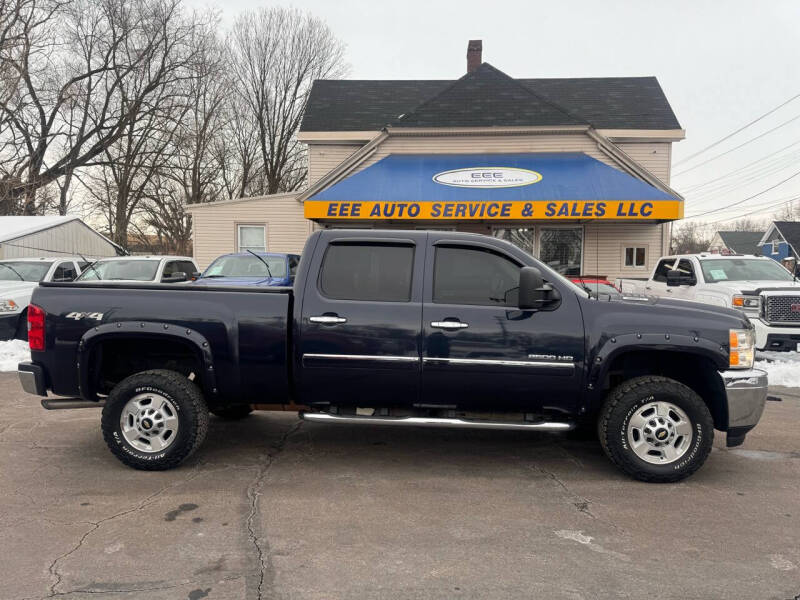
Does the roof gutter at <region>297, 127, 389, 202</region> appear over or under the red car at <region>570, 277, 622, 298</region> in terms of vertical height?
over

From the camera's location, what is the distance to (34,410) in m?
6.73

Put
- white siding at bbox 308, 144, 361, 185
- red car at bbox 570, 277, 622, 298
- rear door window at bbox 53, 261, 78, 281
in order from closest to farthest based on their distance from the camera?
red car at bbox 570, 277, 622, 298
rear door window at bbox 53, 261, 78, 281
white siding at bbox 308, 144, 361, 185

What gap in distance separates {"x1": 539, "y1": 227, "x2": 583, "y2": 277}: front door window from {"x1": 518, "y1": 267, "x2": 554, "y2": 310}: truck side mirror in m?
12.1

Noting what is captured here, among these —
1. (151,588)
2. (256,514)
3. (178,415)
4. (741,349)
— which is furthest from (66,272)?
(741,349)

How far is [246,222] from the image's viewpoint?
1755cm

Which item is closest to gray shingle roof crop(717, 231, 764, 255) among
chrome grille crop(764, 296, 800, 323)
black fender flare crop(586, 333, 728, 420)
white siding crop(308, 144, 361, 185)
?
white siding crop(308, 144, 361, 185)

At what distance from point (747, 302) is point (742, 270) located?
A: 1.59 m

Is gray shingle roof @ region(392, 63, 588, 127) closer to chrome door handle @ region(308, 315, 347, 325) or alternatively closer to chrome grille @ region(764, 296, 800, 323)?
chrome grille @ region(764, 296, 800, 323)

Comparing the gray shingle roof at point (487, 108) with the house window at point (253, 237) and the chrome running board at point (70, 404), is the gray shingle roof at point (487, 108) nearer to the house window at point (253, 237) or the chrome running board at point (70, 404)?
the house window at point (253, 237)

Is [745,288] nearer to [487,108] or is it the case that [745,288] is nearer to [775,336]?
[775,336]

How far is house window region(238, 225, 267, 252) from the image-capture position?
58.0ft

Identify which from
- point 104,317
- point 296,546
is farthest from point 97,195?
point 296,546

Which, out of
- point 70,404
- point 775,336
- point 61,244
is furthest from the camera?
point 61,244

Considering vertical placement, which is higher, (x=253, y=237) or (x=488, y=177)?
(x=488, y=177)
